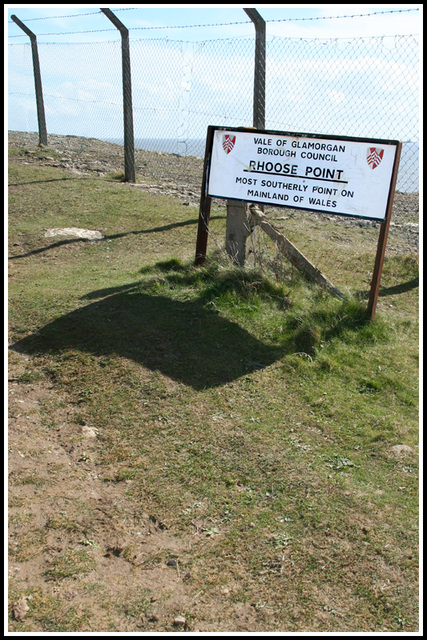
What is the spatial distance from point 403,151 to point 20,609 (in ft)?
16.6

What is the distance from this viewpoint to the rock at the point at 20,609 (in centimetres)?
251

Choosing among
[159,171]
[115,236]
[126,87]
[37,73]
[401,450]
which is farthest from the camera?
[159,171]

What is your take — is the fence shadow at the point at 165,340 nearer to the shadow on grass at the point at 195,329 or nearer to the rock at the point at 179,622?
the shadow on grass at the point at 195,329

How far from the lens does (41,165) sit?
12.5m

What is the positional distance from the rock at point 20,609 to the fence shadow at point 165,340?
211 cm

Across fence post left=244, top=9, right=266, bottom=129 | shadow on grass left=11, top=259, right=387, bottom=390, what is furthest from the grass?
fence post left=244, top=9, right=266, bottom=129

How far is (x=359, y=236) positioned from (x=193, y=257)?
3169 mm

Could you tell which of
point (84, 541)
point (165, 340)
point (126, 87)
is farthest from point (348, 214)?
point (126, 87)

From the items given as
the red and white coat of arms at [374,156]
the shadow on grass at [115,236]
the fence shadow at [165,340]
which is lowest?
the fence shadow at [165,340]

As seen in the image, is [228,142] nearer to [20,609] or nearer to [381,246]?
[381,246]

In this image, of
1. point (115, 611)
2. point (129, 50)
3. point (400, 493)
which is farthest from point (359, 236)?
point (115, 611)

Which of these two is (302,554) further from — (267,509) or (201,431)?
(201,431)

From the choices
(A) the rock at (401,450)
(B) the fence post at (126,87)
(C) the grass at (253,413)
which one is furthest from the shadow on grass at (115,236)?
(A) the rock at (401,450)

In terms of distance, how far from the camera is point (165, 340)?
4984mm
